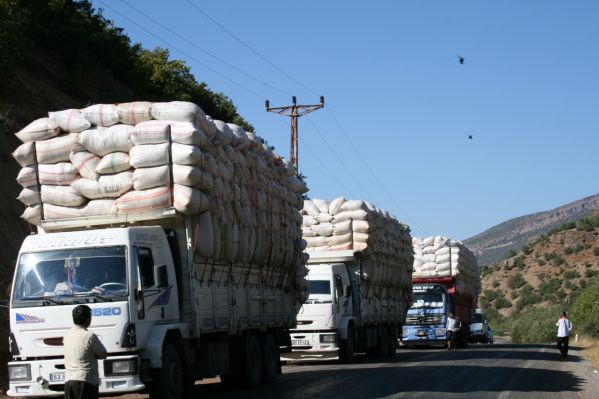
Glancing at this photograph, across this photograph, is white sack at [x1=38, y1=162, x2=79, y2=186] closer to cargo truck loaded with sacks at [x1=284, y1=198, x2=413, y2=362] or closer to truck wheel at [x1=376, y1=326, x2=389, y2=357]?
cargo truck loaded with sacks at [x1=284, y1=198, x2=413, y2=362]

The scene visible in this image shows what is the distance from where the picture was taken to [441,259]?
4175cm

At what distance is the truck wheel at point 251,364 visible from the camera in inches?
693

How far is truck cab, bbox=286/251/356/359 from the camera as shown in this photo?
80.7ft

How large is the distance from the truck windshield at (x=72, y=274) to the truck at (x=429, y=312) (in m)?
25.0

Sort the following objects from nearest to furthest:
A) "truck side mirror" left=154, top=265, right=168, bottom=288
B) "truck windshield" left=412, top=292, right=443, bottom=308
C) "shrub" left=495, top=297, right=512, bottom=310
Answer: "truck side mirror" left=154, top=265, right=168, bottom=288 → "truck windshield" left=412, top=292, right=443, bottom=308 → "shrub" left=495, top=297, right=512, bottom=310

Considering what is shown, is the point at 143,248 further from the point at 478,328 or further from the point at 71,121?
the point at 478,328

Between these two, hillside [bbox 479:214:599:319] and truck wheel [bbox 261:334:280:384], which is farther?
hillside [bbox 479:214:599:319]

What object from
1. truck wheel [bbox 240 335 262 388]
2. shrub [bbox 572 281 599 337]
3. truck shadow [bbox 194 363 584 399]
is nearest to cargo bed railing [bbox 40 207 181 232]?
truck shadow [bbox 194 363 584 399]

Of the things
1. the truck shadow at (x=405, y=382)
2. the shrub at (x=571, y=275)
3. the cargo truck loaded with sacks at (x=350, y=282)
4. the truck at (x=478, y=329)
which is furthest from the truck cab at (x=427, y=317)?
the shrub at (x=571, y=275)

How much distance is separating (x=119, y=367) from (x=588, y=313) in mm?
41716

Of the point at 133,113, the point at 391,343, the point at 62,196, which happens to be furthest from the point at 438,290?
the point at 62,196

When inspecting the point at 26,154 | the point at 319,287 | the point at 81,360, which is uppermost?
the point at 26,154

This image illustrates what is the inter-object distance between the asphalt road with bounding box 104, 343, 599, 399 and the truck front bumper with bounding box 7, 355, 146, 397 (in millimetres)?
3458

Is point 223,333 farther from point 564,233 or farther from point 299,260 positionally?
point 564,233
